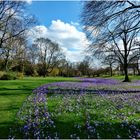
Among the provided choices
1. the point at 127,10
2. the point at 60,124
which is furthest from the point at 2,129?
the point at 127,10

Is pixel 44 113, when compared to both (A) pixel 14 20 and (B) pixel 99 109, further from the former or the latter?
(A) pixel 14 20

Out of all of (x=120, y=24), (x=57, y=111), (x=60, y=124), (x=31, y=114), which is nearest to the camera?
(x=60, y=124)

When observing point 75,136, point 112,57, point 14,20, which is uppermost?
point 14,20

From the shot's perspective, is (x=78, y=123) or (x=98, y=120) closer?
(x=78, y=123)

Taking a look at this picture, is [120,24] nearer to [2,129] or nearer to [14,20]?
[2,129]

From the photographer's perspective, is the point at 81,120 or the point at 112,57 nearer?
the point at 81,120

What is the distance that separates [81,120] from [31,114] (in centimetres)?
202

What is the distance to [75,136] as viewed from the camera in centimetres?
745

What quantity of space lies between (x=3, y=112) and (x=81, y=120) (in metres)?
3.28

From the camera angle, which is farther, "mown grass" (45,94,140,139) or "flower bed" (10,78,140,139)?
"mown grass" (45,94,140,139)

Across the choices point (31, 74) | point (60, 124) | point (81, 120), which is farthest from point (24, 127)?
point (31, 74)

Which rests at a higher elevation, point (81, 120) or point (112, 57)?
point (112, 57)

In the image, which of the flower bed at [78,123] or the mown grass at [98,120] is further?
the mown grass at [98,120]

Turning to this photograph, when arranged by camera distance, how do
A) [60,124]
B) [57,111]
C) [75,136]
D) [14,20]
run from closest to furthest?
[75,136] < [60,124] < [57,111] < [14,20]
